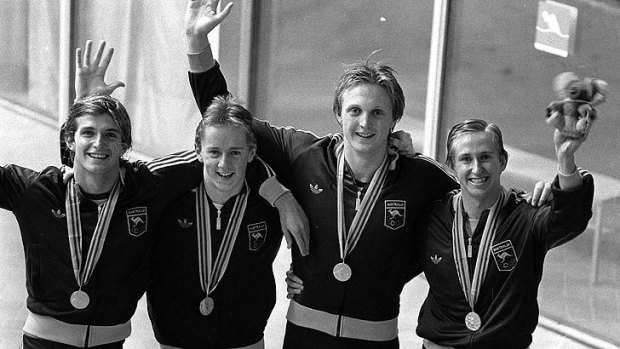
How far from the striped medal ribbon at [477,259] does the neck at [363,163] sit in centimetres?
42

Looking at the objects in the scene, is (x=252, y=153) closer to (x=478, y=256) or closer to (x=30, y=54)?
(x=478, y=256)

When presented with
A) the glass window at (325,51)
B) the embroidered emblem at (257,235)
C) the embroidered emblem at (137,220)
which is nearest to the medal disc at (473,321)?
the embroidered emblem at (257,235)

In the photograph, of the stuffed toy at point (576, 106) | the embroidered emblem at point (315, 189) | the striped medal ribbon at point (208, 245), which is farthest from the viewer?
the embroidered emblem at point (315, 189)

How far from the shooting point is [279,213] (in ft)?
19.8

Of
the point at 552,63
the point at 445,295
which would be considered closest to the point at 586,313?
the point at 552,63

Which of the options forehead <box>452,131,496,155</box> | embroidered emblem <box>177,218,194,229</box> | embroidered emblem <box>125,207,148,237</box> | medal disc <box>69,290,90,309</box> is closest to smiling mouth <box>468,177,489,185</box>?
A: forehead <box>452,131,496,155</box>

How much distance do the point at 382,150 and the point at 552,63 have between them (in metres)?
2.94

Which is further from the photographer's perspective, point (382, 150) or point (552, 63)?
point (552, 63)

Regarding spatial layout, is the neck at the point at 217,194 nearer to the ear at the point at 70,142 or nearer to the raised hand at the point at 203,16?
the ear at the point at 70,142

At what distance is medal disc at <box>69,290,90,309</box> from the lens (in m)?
5.81

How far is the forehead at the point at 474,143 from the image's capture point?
5762 mm

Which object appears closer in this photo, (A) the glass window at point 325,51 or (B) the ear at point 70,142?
(B) the ear at point 70,142

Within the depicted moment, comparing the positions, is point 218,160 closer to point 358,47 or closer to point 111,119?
point 111,119

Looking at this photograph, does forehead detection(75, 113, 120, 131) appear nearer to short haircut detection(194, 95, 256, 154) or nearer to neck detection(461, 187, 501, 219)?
short haircut detection(194, 95, 256, 154)
